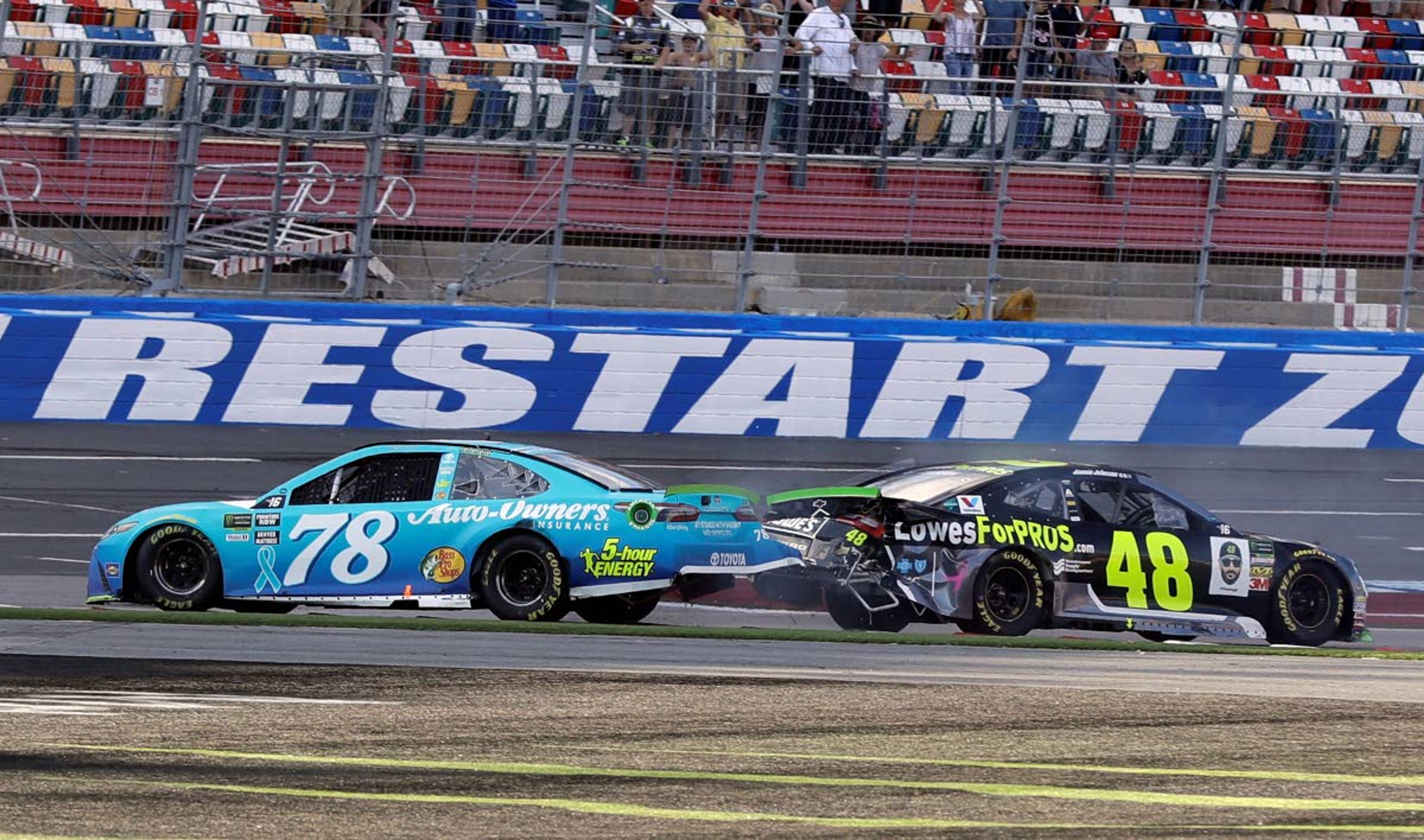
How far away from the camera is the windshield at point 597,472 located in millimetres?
12680

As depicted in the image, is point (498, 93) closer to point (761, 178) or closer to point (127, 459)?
point (761, 178)

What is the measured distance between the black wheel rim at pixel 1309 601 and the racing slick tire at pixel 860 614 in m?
2.49

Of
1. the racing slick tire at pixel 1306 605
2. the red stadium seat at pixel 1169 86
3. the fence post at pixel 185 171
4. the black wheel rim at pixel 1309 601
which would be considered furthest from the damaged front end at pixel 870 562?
the red stadium seat at pixel 1169 86

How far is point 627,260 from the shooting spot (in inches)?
735

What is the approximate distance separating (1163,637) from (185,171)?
365 inches

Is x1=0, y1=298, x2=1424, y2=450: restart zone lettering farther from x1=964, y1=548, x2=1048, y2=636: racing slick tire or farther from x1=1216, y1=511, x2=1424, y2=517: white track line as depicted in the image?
x1=964, y1=548, x2=1048, y2=636: racing slick tire

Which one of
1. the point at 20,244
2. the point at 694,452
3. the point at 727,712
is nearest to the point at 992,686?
the point at 727,712

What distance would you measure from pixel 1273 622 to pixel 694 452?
6.25m

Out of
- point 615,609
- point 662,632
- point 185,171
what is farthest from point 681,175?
point 662,632

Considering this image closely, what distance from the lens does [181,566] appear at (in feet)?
41.9

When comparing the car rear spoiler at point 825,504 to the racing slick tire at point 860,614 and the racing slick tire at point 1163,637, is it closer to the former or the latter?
the racing slick tire at point 860,614

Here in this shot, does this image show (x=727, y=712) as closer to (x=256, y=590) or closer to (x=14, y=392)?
(x=256, y=590)

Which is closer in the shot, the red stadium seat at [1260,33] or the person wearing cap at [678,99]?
the person wearing cap at [678,99]

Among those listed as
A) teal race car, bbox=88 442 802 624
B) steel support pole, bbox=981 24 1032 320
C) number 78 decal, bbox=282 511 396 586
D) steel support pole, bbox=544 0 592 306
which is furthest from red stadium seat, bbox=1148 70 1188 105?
number 78 decal, bbox=282 511 396 586
